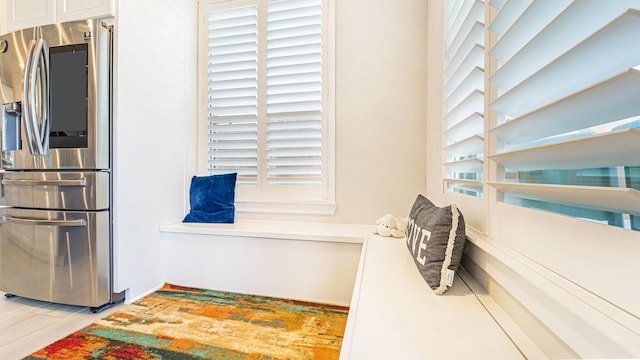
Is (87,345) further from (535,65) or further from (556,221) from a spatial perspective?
(535,65)

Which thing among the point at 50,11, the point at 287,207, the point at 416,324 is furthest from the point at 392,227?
the point at 50,11

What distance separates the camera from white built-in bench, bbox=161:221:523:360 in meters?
0.74

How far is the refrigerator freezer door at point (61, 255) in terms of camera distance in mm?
1621

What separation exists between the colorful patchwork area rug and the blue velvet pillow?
0.60 m

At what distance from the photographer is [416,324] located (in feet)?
2.31

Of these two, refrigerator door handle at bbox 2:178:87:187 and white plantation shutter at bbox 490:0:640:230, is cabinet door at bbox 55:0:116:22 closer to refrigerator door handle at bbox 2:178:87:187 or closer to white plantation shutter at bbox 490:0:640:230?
refrigerator door handle at bbox 2:178:87:187

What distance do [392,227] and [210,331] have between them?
123cm

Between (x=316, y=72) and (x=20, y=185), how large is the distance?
2.20 metres

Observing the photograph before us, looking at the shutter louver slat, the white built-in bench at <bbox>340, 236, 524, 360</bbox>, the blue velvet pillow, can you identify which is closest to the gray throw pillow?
the white built-in bench at <bbox>340, 236, 524, 360</bbox>

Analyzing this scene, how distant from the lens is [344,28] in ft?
6.95

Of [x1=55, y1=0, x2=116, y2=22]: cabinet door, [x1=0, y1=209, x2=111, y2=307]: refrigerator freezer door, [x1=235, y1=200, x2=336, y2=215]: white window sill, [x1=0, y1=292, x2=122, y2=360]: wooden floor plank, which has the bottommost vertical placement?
[x1=0, y1=292, x2=122, y2=360]: wooden floor plank

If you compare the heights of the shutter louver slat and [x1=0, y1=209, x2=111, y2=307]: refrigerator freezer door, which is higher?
the shutter louver slat

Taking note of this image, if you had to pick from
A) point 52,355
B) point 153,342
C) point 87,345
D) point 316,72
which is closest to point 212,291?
point 153,342

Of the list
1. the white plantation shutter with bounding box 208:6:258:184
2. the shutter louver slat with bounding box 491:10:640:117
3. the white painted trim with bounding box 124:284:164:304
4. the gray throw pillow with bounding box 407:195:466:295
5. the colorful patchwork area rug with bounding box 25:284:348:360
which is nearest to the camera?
the shutter louver slat with bounding box 491:10:640:117
